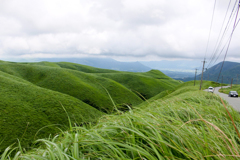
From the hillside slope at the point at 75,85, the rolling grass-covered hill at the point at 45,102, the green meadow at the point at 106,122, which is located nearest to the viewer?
the green meadow at the point at 106,122

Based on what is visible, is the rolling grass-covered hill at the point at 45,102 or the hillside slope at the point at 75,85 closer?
the rolling grass-covered hill at the point at 45,102

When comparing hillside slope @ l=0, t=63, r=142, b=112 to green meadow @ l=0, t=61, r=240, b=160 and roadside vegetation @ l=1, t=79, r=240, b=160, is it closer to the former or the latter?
green meadow @ l=0, t=61, r=240, b=160

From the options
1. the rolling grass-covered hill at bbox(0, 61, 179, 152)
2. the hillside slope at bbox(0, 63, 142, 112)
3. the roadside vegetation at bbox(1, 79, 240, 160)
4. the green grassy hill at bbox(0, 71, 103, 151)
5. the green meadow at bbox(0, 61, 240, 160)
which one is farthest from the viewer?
the hillside slope at bbox(0, 63, 142, 112)

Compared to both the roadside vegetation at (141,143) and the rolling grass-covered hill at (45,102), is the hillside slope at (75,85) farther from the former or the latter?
the roadside vegetation at (141,143)

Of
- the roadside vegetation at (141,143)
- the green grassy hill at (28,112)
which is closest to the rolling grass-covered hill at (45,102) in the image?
the green grassy hill at (28,112)

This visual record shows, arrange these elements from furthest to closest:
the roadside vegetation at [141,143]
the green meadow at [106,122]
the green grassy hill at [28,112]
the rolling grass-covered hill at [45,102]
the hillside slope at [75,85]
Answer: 1. the hillside slope at [75,85]
2. the green grassy hill at [28,112]
3. the rolling grass-covered hill at [45,102]
4. the green meadow at [106,122]
5. the roadside vegetation at [141,143]

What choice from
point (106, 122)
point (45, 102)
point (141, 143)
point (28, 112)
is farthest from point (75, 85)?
point (141, 143)

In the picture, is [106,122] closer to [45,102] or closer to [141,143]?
[141,143]

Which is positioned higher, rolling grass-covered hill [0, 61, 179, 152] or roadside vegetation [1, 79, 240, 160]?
roadside vegetation [1, 79, 240, 160]

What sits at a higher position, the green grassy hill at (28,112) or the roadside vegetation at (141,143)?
the roadside vegetation at (141,143)

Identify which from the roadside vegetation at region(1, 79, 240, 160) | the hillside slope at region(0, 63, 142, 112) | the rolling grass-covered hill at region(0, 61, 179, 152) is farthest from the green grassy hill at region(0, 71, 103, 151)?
the roadside vegetation at region(1, 79, 240, 160)

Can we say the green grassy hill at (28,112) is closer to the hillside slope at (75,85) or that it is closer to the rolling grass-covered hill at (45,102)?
the rolling grass-covered hill at (45,102)

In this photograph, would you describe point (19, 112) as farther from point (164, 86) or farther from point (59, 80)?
point (164, 86)

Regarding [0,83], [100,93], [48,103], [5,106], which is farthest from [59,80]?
[5,106]
